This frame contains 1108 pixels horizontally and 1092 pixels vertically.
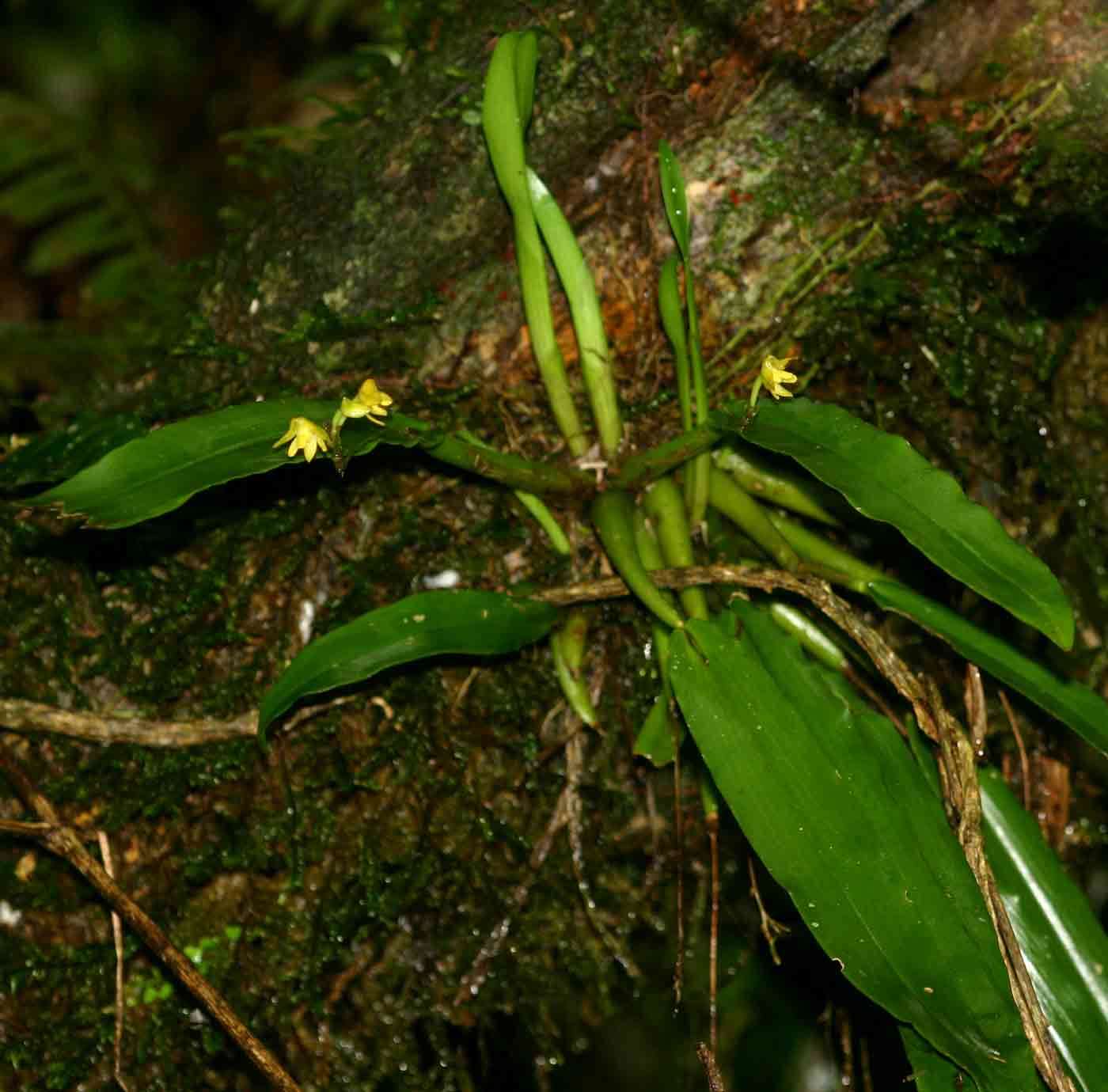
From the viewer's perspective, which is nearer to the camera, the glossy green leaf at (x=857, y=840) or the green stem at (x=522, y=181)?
the glossy green leaf at (x=857, y=840)

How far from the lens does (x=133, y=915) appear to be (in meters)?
1.44

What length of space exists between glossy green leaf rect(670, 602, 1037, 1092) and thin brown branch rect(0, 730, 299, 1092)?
2.29 feet

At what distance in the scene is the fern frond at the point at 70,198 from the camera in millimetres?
3170

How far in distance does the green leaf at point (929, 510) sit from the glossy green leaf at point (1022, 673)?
7.3 inches

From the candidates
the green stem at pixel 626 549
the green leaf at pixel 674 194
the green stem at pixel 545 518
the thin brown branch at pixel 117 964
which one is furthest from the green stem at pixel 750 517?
the thin brown branch at pixel 117 964

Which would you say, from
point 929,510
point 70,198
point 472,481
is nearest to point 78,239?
point 70,198

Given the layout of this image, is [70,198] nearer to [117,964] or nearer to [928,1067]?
[117,964]

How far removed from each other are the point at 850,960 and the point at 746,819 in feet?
0.58

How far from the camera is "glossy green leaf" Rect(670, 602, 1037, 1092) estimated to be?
44.3 inches

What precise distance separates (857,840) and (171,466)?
2.84 feet

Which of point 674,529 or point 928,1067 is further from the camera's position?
point 674,529

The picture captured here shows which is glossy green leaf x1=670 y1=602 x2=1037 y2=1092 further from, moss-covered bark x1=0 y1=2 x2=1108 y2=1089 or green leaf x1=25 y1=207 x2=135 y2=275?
green leaf x1=25 y1=207 x2=135 y2=275


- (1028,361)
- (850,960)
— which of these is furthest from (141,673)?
(1028,361)

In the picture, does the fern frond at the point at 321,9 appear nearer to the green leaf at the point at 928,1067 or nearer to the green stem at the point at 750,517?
the green stem at the point at 750,517
